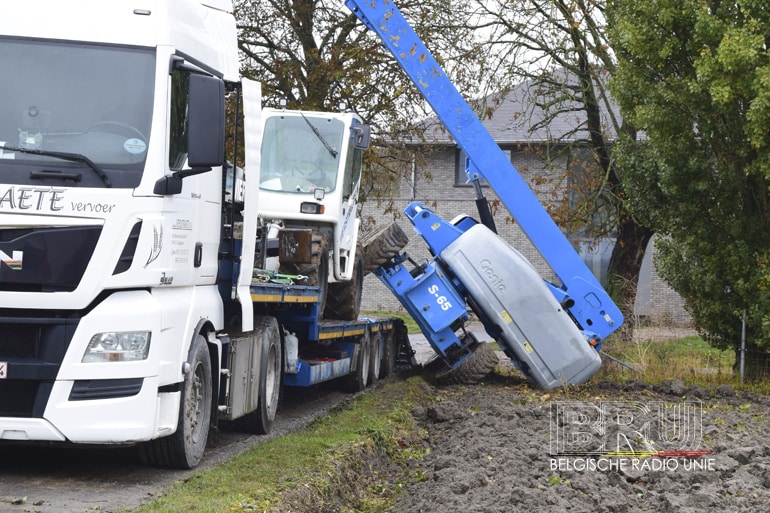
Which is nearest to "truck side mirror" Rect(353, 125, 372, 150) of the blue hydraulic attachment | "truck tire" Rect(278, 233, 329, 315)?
"truck tire" Rect(278, 233, 329, 315)

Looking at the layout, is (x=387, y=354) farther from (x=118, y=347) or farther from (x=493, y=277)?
(x=118, y=347)

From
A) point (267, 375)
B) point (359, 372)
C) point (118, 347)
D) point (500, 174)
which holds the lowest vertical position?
point (359, 372)

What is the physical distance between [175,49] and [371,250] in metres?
8.10

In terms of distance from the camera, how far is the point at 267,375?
11125 mm

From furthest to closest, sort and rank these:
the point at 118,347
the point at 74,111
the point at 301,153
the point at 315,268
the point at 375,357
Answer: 1. the point at 375,357
2. the point at 301,153
3. the point at 315,268
4. the point at 74,111
5. the point at 118,347

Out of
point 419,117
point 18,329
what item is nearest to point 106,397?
point 18,329

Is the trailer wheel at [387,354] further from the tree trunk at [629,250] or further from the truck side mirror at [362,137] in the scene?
the tree trunk at [629,250]

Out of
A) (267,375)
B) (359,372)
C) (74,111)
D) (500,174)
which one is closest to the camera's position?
(74,111)

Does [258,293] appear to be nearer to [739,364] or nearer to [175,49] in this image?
[175,49]

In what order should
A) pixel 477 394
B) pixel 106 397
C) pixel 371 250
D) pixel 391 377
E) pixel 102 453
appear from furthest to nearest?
pixel 391 377, pixel 371 250, pixel 477 394, pixel 102 453, pixel 106 397

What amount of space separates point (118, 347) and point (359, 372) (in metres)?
8.42

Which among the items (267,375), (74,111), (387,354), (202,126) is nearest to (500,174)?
(387,354)

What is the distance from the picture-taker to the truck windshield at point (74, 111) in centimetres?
758

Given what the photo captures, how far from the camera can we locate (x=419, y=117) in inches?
953
